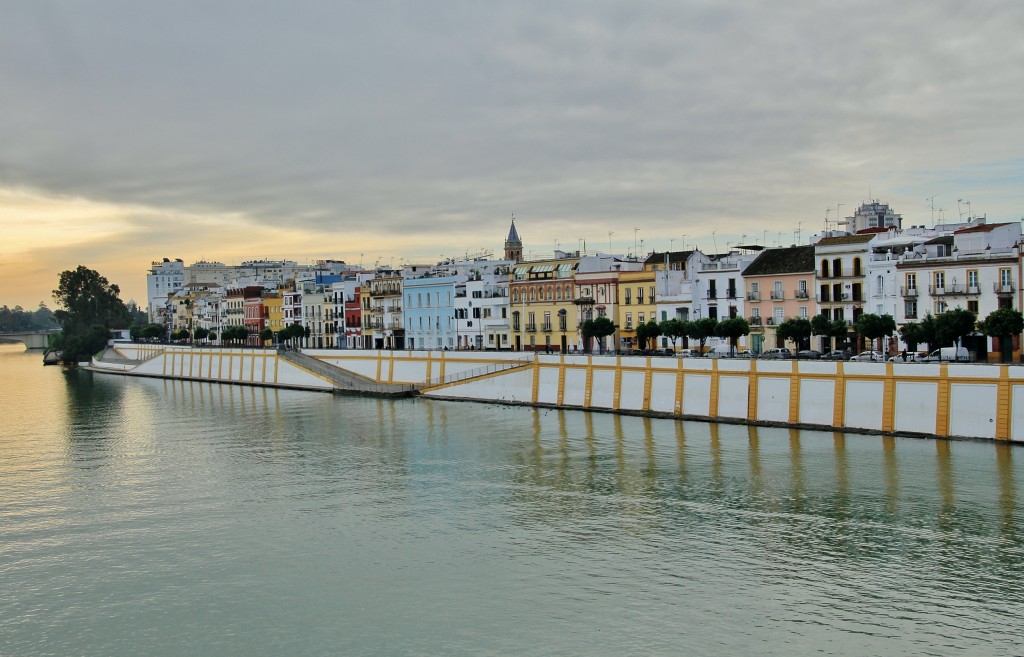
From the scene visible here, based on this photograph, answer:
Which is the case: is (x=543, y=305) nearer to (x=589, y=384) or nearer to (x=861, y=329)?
(x=589, y=384)

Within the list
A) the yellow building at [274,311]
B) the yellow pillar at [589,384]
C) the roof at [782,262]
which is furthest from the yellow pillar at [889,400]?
the yellow building at [274,311]

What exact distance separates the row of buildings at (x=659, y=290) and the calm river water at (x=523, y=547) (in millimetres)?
15898

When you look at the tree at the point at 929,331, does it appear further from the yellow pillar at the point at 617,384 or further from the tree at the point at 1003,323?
the yellow pillar at the point at 617,384

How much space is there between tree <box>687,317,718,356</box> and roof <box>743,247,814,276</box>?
647 centimetres

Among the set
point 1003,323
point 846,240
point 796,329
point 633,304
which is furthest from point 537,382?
point 1003,323

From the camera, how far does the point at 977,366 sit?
133 ft

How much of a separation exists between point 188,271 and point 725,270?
14434 cm

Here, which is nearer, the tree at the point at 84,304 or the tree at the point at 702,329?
the tree at the point at 702,329

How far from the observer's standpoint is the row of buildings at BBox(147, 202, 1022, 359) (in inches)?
2120

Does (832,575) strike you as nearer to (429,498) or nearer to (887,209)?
(429,498)

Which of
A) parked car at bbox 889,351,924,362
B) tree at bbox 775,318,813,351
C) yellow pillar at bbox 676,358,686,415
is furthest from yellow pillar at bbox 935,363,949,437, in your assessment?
tree at bbox 775,318,813,351

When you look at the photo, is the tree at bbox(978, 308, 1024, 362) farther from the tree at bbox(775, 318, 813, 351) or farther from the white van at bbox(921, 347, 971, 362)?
the tree at bbox(775, 318, 813, 351)

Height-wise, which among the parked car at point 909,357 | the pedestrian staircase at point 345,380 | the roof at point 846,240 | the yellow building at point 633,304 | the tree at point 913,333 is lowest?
the pedestrian staircase at point 345,380

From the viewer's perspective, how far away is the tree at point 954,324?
48562 millimetres
